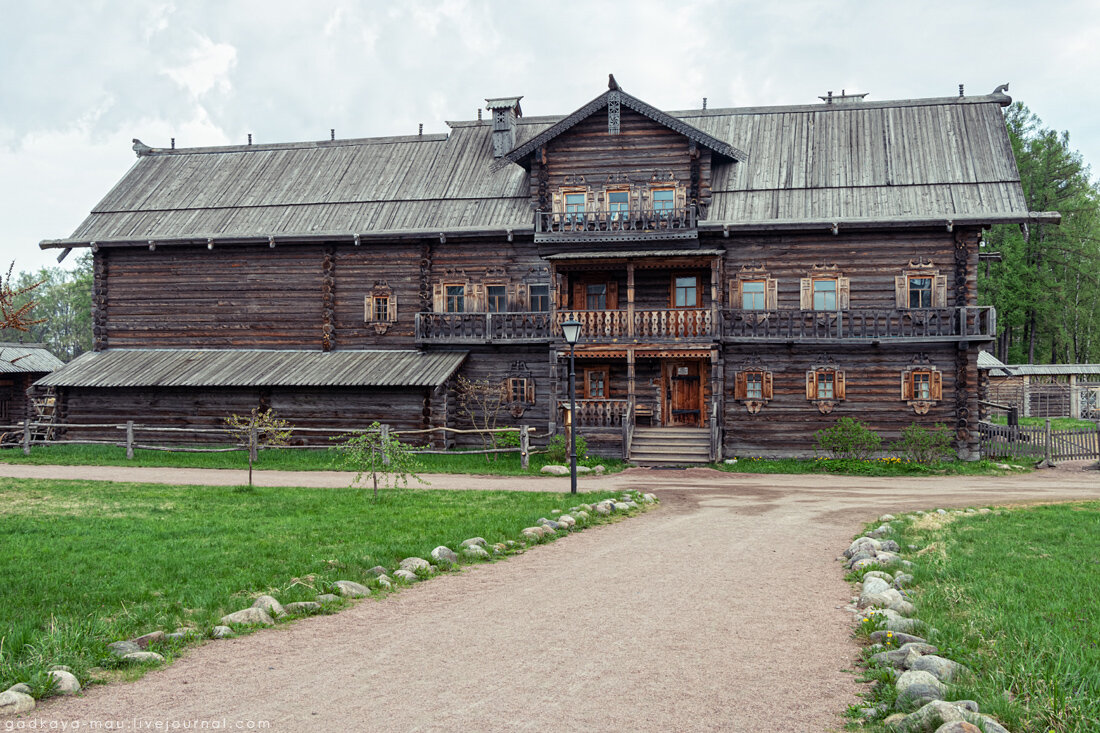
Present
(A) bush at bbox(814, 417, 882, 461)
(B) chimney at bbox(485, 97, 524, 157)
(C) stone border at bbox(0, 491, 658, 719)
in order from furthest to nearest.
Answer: (B) chimney at bbox(485, 97, 524, 157) < (A) bush at bbox(814, 417, 882, 461) < (C) stone border at bbox(0, 491, 658, 719)

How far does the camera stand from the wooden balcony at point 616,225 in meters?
28.8

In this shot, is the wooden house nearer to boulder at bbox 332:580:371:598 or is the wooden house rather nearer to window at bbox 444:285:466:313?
window at bbox 444:285:466:313

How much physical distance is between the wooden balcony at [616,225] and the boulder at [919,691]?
2331cm

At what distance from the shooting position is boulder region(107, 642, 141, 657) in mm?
7254

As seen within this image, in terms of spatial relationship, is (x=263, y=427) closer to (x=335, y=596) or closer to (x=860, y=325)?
(x=335, y=596)

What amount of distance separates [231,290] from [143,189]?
6971 mm

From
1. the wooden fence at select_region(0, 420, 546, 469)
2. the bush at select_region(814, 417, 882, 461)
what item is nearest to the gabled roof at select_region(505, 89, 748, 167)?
the bush at select_region(814, 417, 882, 461)

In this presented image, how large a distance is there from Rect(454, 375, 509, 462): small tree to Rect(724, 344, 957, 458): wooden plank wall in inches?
316

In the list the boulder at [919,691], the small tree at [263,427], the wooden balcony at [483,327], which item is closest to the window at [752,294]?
the wooden balcony at [483,327]

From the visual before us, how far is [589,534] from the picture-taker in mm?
14234

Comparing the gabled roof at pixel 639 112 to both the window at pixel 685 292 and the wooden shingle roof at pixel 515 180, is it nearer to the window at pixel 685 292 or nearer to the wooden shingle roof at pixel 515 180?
the wooden shingle roof at pixel 515 180

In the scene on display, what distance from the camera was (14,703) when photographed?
19.9 feet

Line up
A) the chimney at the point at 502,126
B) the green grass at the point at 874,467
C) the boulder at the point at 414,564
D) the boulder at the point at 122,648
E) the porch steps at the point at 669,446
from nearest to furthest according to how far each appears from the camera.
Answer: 1. the boulder at the point at 122,648
2. the boulder at the point at 414,564
3. the green grass at the point at 874,467
4. the porch steps at the point at 669,446
5. the chimney at the point at 502,126

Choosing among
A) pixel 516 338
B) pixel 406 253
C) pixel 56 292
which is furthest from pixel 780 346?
pixel 56 292
